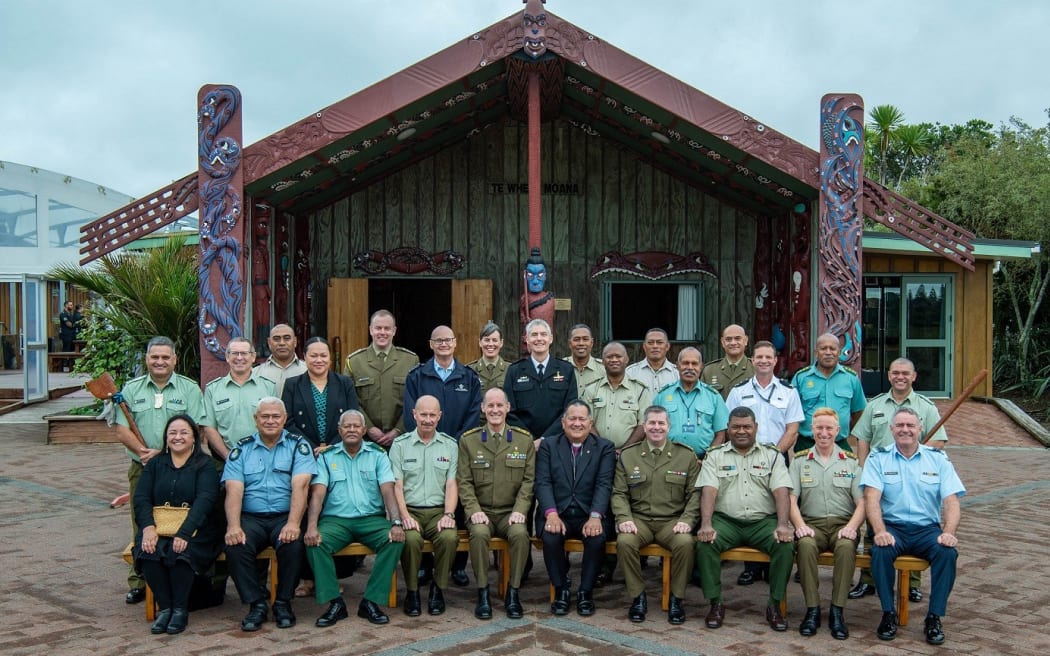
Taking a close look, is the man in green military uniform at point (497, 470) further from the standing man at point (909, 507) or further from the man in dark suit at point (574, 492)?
the standing man at point (909, 507)

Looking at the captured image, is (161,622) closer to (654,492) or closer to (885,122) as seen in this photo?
(654,492)

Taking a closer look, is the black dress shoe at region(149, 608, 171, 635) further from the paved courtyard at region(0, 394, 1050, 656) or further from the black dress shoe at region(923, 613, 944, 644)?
the black dress shoe at region(923, 613, 944, 644)

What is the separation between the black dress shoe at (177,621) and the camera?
5254 millimetres

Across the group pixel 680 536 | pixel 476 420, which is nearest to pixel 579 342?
pixel 476 420

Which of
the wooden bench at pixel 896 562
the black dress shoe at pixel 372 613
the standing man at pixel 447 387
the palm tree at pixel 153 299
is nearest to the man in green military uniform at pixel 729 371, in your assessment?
the wooden bench at pixel 896 562

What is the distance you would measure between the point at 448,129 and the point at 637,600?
6.96 m

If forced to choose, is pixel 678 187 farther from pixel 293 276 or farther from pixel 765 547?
pixel 765 547

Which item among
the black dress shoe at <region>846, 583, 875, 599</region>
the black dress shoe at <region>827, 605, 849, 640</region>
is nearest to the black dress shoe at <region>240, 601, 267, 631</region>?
the black dress shoe at <region>827, 605, 849, 640</region>

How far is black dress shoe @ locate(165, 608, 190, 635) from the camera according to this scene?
17.2 feet

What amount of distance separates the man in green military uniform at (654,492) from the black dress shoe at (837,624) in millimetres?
802

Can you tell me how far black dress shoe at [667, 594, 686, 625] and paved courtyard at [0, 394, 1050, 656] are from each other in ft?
0.21

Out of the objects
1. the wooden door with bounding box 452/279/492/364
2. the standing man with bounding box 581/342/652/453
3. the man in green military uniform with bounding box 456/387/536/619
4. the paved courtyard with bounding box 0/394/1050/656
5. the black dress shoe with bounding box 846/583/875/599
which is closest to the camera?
the paved courtyard with bounding box 0/394/1050/656

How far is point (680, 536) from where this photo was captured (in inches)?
221

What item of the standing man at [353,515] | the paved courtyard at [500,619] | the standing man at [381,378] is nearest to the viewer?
the paved courtyard at [500,619]
